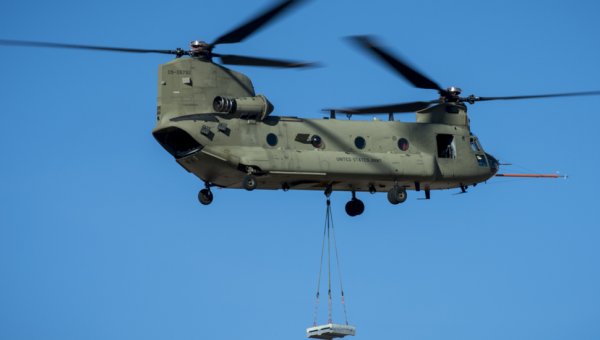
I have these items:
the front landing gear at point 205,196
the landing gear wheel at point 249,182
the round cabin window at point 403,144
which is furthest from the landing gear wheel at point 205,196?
the round cabin window at point 403,144


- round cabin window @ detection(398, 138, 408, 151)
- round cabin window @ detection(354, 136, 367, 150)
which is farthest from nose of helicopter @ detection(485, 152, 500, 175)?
round cabin window @ detection(354, 136, 367, 150)

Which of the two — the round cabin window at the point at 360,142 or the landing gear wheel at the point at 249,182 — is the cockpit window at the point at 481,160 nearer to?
the round cabin window at the point at 360,142

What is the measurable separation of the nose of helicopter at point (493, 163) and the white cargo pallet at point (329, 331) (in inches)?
366

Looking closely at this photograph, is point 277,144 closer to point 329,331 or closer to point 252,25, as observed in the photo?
point 252,25

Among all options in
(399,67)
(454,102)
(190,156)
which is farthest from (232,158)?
(454,102)

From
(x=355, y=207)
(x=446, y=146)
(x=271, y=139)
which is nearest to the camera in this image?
(x=271, y=139)

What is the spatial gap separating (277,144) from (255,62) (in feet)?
8.30

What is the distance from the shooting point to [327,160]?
4150cm

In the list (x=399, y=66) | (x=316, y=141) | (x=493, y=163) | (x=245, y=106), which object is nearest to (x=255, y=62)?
(x=245, y=106)

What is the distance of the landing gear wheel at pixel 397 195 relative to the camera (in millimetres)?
42906

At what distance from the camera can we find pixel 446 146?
45.0m

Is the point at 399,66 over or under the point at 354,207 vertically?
over

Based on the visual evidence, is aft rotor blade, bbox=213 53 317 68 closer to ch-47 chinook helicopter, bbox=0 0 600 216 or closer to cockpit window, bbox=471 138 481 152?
ch-47 chinook helicopter, bbox=0 0 600 216

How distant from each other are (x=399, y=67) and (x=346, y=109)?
7.85ft
